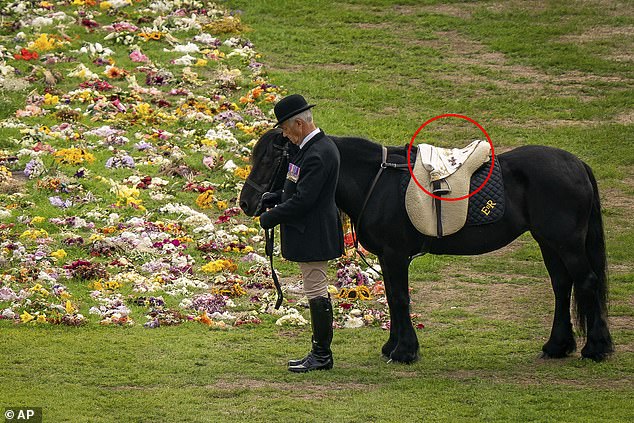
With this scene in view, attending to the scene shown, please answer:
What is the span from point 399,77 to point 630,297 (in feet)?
35.0

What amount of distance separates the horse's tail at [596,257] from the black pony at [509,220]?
0.03 feet

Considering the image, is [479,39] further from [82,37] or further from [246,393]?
[246,393]

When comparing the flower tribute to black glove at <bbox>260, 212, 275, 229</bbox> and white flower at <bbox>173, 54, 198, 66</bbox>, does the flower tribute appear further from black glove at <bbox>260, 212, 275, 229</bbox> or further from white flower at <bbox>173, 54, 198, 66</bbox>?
black glove at <bbox>260, 212, 275, 229</bbox>

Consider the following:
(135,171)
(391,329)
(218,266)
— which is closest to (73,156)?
(135,171)

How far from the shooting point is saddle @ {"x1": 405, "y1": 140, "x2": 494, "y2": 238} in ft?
38.5

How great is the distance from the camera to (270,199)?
11422mm

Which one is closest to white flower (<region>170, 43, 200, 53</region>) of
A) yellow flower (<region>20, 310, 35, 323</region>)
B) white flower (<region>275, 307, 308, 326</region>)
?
white flower (<region>275, 307, 308, 326</region>)

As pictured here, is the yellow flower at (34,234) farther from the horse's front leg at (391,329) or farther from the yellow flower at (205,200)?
the horse's front leg at (391,329)

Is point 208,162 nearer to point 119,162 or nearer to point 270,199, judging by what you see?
point 119,162

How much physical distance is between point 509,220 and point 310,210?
7.12 ft

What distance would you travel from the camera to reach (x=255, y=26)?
2695 centimetres

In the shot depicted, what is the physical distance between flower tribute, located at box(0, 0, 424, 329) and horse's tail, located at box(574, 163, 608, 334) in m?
2.44

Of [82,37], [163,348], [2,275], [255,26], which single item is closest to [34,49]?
[82,37]

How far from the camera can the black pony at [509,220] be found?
11820 mm
